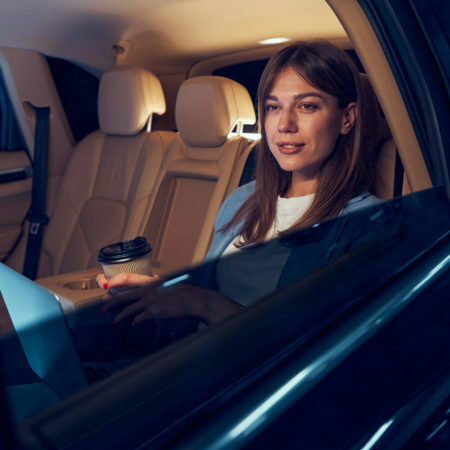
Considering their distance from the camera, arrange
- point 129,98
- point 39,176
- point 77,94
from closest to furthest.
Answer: point 129,98 < point 39,176 < point 77,94

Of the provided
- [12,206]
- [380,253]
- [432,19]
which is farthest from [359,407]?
[12,206]

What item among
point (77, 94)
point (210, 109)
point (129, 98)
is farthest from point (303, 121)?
point (77, 94)

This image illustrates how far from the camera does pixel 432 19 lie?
2.87 feet

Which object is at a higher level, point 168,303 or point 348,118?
point 348,118

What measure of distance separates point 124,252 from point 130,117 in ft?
5.21

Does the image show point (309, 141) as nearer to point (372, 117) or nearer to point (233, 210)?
point (372, 117)

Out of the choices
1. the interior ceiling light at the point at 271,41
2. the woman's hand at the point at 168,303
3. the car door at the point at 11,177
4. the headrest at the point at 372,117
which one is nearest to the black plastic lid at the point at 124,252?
the woman's hand at the point at 168,303

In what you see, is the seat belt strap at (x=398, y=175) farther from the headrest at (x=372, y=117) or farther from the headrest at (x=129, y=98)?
the headrest at (x=129, y=98)

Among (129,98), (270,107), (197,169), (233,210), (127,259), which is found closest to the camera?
(127,259)

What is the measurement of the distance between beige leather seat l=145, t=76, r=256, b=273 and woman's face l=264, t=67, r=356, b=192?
655mm

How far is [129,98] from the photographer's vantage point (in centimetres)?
231

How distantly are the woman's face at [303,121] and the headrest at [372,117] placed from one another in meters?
0.03

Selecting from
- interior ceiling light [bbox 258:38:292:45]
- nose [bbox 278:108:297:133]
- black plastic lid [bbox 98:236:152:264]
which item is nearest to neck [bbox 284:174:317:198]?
nose [bbox 278:108:297:133]

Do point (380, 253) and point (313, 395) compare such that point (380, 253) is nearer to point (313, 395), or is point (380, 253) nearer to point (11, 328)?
point (313, 395)
